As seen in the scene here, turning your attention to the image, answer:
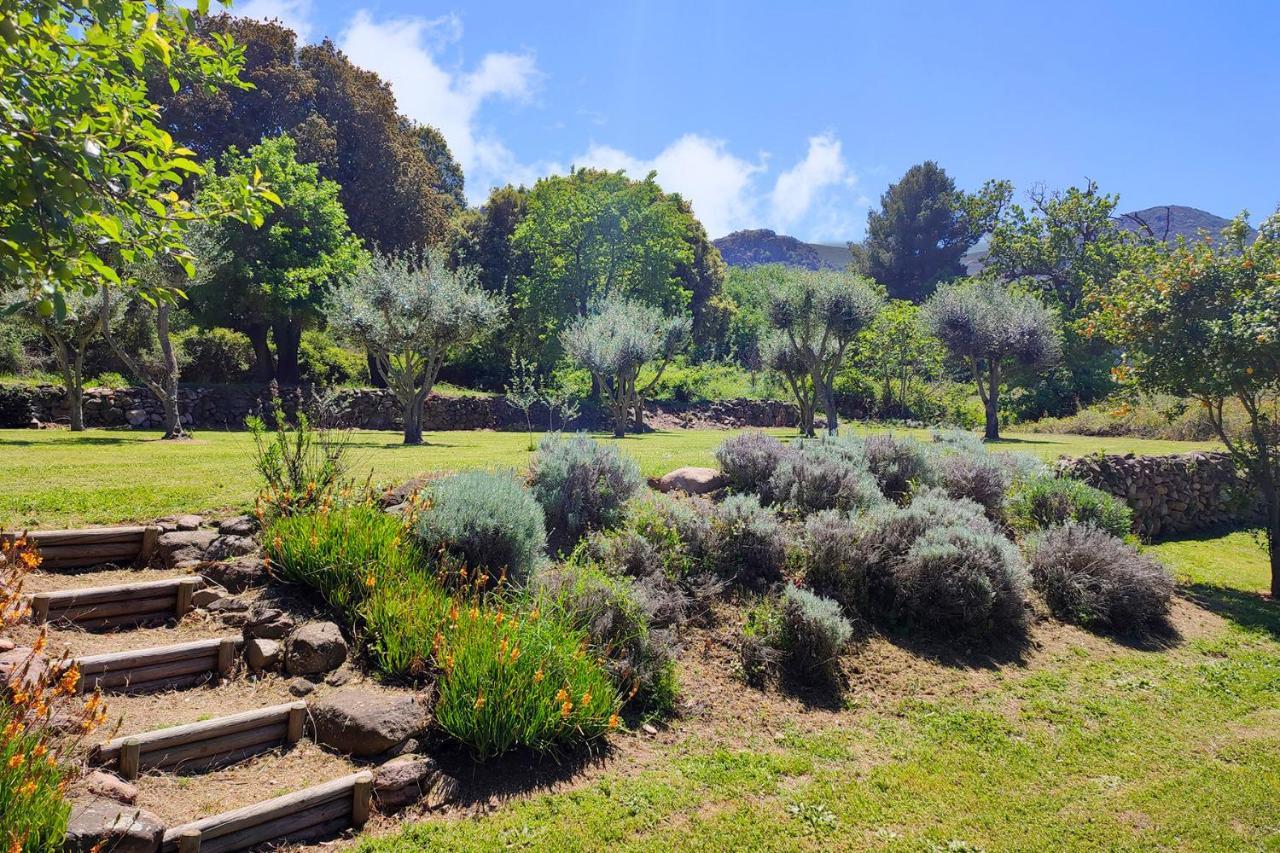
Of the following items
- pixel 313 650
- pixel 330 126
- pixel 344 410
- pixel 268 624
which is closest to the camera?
pixel 313 650

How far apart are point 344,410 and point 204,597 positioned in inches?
279

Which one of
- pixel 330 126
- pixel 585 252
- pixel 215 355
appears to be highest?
pixel 330 126

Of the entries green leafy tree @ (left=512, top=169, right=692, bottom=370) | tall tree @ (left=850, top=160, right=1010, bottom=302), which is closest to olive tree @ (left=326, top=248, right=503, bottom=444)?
green leafy tree @ (left=512, top=169, right=692, bottom=370)

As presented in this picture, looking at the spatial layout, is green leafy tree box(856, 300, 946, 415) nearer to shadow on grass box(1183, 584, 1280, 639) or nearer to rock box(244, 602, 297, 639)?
shadow on grass box(1183, 584, 1280, 639)

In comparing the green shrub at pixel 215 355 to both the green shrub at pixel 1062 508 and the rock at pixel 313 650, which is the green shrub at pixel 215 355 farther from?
the green shrub at pixel 1062 508

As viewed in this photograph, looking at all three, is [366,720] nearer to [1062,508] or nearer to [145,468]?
[145,468]

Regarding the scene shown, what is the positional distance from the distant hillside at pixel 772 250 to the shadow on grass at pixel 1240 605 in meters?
96.0

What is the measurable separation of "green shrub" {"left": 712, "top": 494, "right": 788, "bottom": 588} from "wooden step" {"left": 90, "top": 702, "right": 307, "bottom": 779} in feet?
13.2

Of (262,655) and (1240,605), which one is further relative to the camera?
(1240,605)

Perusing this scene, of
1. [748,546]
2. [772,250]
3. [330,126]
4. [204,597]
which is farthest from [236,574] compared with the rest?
[772,250]

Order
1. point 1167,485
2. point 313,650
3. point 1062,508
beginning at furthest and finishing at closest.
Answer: point 1167,485, point 1062,508, point 313,650

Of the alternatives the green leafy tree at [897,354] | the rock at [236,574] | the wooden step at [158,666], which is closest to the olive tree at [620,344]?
the green leafy tree at [897,354]

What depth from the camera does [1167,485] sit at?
13344 millimetres

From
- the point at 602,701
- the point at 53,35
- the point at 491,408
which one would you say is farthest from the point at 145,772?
the point at 491,408
